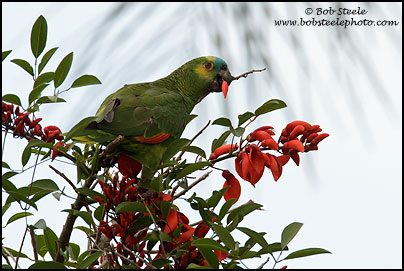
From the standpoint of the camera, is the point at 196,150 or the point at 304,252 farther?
the point at 196,150

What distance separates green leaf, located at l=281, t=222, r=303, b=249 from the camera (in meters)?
1.46

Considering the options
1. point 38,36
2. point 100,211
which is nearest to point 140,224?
point 100,211

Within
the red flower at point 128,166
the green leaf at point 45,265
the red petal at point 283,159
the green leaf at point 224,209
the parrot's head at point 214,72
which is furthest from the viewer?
the parrot's head at point 214,72

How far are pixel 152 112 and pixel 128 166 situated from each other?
0.36 m

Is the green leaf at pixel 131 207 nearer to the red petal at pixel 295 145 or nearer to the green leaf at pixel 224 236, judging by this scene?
the green leaf at pixel 224 236

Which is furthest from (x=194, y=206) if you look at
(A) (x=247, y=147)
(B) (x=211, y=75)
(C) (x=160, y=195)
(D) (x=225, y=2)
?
(B) (x=211, y=75)

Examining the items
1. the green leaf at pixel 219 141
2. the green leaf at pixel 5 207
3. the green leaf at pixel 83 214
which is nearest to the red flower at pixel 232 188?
the green leaf at pixel 219 141

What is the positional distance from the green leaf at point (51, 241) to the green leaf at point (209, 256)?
0.57 metres

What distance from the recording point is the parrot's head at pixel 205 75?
8.45 feet

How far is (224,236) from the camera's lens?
140cm

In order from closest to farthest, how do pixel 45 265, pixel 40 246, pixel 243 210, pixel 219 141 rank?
pixel 45 265 → pixel 243 210 → pixel 219 141 → pixel 40 246

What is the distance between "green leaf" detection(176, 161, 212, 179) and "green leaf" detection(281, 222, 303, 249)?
302 millimetres

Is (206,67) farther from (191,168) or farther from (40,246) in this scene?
(40,246)

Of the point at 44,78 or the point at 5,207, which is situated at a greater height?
the point at 44,78
